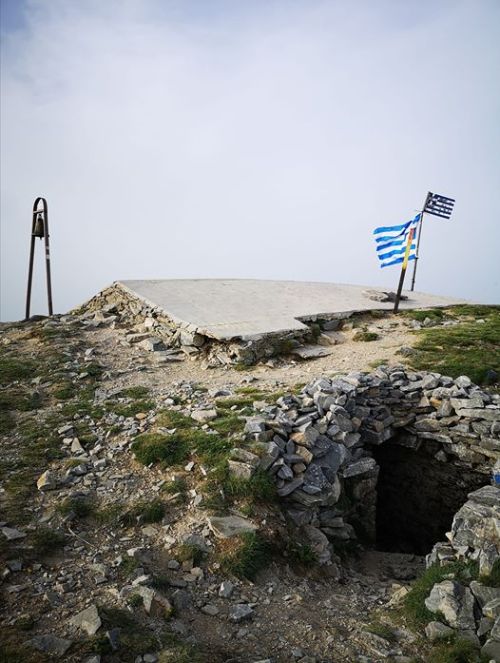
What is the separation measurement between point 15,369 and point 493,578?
940 centimetres

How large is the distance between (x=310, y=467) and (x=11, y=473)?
4.23 meters

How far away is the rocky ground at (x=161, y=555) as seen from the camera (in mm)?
4109

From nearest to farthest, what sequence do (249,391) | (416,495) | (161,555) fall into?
(161,555) → (416,495) → (249,391)

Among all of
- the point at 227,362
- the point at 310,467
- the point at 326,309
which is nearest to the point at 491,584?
the point at 310,467

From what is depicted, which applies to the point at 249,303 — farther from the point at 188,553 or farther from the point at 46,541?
the point at 46,541

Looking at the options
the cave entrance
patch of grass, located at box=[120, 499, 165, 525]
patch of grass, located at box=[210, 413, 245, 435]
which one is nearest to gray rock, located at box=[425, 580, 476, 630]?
patch of grass, located at box=[120, 499, 165, 525]

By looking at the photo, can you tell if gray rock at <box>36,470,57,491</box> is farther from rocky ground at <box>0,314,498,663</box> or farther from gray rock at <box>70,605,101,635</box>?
gray rock at <box>70,605,101,635</box>

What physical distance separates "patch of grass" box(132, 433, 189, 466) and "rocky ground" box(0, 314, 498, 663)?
0.03 metres

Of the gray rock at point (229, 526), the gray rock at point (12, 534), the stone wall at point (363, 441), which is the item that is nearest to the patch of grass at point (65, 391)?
the gray rock at point (12, 534)

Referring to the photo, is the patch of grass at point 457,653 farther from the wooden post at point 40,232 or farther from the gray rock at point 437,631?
the wooden post at point 40,232

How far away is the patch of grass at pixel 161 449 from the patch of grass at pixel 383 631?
315 cm

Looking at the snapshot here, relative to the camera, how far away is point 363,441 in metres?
8.23

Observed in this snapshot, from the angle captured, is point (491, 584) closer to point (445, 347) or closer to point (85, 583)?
point (85, 583)

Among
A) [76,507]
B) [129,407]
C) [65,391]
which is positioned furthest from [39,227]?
[76,507]
